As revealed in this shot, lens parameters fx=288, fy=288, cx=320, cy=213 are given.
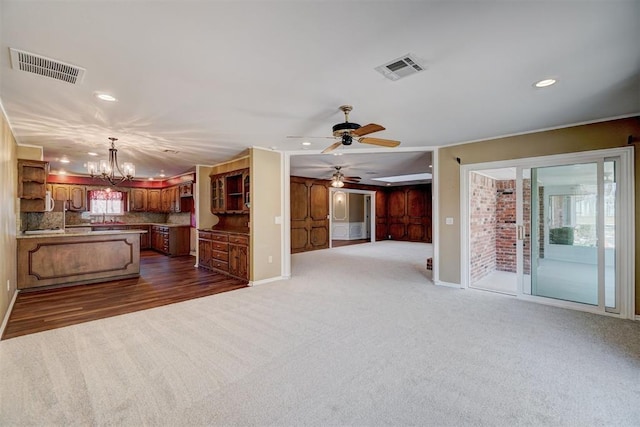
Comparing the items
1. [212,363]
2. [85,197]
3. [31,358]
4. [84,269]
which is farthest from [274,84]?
[85,197]

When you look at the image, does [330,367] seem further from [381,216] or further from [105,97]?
[381,216]

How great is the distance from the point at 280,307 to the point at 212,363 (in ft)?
4.90

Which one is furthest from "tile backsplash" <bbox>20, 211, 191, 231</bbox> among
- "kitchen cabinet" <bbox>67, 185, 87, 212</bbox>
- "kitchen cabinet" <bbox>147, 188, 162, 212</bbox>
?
"kitchen cabinet" <bbox>147, 188, 162, 212</bbox>

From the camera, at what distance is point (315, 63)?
7.39 ft

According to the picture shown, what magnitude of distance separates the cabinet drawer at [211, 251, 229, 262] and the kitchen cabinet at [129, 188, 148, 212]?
212 inches

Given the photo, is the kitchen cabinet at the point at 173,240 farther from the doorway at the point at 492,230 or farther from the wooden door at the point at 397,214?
the wooden door at the point at 397,214

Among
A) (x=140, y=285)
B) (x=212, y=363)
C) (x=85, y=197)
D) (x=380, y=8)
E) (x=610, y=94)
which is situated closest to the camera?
(x=380, y=8)

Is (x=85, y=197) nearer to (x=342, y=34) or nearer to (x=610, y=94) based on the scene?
(x=342, y=34)

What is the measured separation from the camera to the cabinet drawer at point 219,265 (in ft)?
19.1

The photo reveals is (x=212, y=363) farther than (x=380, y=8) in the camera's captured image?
Yes

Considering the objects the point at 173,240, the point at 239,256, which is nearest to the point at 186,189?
the point at 173,240

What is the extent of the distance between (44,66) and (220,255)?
13.9 ft

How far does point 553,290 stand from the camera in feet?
13.5

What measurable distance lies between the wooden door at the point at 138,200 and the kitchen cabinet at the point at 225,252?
463 centimetres
